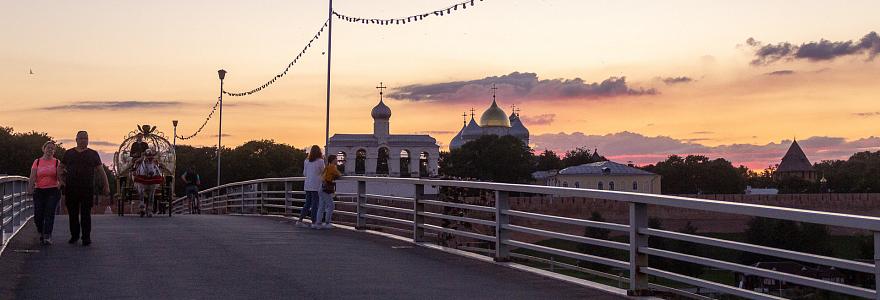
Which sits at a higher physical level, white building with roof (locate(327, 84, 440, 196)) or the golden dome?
the golden dome

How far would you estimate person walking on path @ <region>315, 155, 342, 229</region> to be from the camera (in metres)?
21.3

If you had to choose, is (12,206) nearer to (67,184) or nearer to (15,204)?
(15,204)

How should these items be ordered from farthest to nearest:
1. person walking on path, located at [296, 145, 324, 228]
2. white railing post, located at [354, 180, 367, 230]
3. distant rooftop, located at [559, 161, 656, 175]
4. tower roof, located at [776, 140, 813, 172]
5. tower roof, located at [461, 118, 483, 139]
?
tower roof, located at [776, 140, 813, 172], tower roof, located at [461, 118, 483, 139], distant rooftop, located at [559, 161, 656, 175], person walking on path, located at [296, 145, 324, 228], white railing post, located at [354, 180, 367, 230]

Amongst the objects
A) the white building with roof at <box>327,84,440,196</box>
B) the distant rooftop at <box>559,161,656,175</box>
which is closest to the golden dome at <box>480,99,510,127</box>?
the distant rooftop at <box>559,161,656,175</box>

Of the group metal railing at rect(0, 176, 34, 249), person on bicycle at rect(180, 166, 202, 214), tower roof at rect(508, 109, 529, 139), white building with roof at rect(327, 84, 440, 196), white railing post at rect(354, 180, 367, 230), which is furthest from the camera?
tower roof at rect(508, 109, 529, 139)

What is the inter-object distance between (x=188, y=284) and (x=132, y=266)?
77.7 inches

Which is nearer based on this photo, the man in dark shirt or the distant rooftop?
the man in dark shirt

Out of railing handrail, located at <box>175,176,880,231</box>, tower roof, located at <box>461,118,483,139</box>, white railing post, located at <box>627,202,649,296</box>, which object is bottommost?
white railing post, located at <box>627,202,649,296</box>

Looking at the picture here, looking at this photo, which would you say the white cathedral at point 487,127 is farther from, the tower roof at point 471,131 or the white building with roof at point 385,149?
the white building with roof at point 385,149

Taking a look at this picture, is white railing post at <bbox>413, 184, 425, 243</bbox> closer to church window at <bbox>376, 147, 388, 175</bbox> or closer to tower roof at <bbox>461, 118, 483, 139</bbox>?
church window at <bbox>376, 147, 388, 175</bbox>

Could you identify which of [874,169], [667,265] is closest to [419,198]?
[667,265]

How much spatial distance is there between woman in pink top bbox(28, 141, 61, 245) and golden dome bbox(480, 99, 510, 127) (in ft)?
512

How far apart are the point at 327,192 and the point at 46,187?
21.3 ft

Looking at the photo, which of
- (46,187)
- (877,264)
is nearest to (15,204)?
(46,187)
